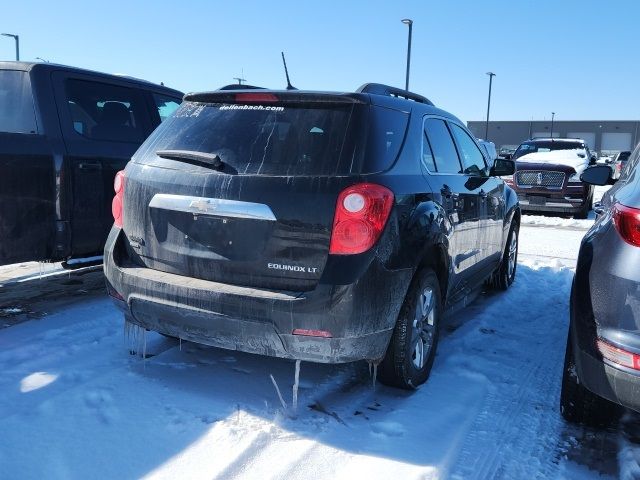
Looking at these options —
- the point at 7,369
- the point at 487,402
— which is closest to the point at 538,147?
the point at 487,402

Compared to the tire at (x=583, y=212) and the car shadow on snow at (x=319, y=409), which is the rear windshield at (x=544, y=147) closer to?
the tire at (x=583, y=212)

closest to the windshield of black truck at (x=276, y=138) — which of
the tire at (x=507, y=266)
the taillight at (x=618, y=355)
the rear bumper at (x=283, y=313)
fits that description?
the rear bumper at (x=283, y=313)

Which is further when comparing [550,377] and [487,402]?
[550,377]

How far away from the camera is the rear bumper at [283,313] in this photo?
2828 millimetres

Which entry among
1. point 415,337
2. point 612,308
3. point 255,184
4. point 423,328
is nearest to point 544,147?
point 423,328

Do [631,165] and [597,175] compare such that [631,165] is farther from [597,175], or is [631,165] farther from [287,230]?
[287,230]

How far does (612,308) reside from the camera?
8.29 feet

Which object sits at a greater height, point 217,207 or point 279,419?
point 217,207

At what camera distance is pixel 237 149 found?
10.3ft

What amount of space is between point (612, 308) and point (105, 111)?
442 cm

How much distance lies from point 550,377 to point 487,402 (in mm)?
737

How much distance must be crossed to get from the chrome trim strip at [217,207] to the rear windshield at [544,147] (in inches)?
599

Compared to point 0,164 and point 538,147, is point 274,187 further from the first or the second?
point 538,147

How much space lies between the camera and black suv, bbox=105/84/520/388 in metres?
2.86
